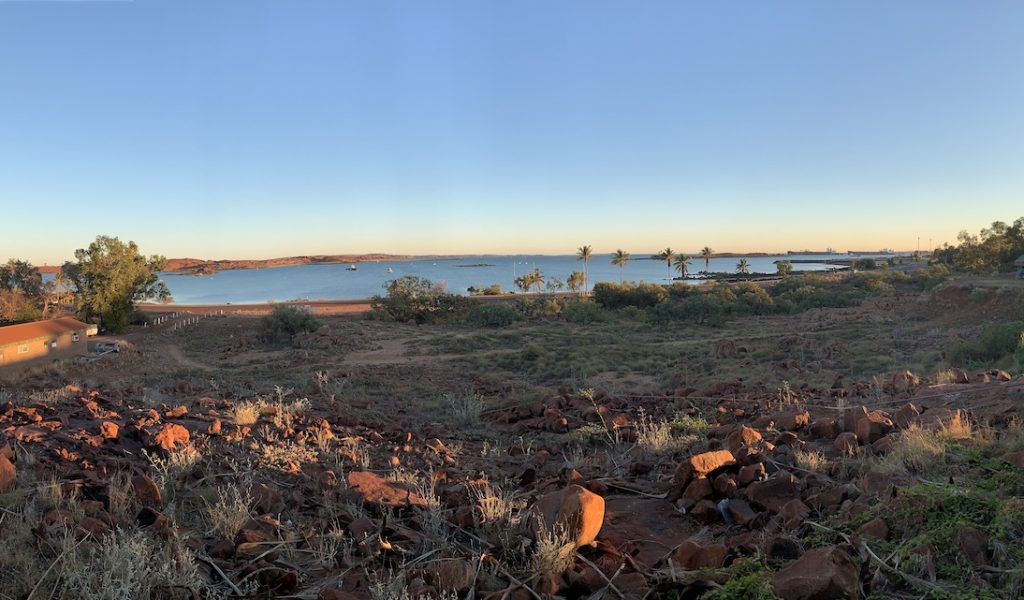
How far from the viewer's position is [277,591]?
3270 millimetres

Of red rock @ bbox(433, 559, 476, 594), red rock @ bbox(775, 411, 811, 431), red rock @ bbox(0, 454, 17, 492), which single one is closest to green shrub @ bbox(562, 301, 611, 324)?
red rock @ bbox(775, 411, 811, 431)

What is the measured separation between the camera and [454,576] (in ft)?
10.5

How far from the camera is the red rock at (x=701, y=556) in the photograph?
3.46 metres

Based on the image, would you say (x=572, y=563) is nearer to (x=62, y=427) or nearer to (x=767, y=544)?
(x=767, y=544)

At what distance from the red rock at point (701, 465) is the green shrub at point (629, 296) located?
40.2 metres

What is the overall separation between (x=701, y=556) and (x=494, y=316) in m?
34.9

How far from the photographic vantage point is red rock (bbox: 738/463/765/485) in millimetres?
4852

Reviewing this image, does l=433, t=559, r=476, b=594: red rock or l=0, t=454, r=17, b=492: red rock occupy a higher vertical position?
l=0, t=454, r=17, b=492: red rock

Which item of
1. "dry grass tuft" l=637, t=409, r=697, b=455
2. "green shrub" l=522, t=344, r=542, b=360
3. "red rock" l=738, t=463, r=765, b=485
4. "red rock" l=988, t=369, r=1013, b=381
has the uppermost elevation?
"red rock" l=738, t=463, r=765, b=485

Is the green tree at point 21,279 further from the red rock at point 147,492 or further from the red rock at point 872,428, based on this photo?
the red rock at point 872,428

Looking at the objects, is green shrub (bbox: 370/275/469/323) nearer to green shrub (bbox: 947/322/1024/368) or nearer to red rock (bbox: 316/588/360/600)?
green shrub (bbox: 947/322/1024/368)

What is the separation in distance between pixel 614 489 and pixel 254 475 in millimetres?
3409

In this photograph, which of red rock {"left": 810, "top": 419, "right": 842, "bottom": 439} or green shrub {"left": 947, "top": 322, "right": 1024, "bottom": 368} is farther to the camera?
green shrub {"left": 947, "top": 322, "right": 1024, "bottom": 368}

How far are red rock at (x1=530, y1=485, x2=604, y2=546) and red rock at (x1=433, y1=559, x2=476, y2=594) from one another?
586 millimetres
